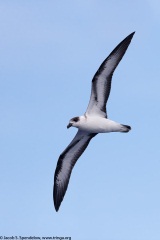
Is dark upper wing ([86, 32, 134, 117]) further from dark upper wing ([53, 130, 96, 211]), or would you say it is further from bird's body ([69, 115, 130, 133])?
dark upper wing ([53, 130, 96, 211])

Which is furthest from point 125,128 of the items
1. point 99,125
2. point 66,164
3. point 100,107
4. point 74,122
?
point 66,164

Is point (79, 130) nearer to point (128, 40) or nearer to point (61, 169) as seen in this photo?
point (61, 169)

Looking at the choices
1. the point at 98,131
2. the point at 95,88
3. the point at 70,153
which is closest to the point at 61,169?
the point at 70,153

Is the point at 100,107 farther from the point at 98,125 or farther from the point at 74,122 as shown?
the point at 74,122

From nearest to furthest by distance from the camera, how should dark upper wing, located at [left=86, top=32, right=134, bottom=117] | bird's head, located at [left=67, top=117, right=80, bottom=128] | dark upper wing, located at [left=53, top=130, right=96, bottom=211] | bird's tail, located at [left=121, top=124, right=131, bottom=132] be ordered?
dark upper wing, located at [left=86, top=32, right=134, bottom=117] → bird's tail, located at [left=121, top=124, right=131, bottom=132] → bird's head, located at [left=67, top=117, right=80, bottom=128] → dark upper wing, located at [left=53, top=130, right=96, bottom=211]

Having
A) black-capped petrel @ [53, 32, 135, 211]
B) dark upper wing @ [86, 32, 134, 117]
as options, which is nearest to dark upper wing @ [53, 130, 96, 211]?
black-capped petrel @ [53, 32, 135, 211]

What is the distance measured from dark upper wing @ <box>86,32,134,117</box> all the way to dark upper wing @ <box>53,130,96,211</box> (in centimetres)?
231

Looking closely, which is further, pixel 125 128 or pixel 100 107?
pixel 100 107

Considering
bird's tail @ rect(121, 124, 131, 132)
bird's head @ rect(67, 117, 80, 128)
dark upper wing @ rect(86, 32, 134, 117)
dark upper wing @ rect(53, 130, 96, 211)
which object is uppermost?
dark upper wing @ rect(86, 32, 134, 117)

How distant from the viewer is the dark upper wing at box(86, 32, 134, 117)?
81.4 ft

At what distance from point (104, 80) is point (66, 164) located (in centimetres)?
521

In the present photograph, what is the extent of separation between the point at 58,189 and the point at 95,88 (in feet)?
19.6

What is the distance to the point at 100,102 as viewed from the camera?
2548cm

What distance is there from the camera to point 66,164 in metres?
28.0
